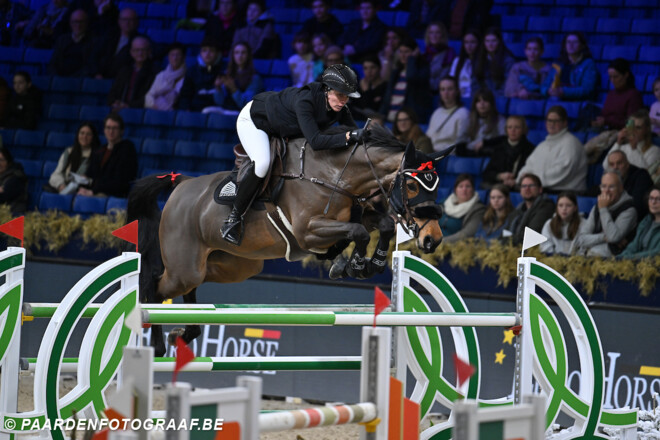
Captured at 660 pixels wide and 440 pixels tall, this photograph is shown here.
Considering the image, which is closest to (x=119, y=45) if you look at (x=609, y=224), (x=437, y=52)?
(x=437, y=52)

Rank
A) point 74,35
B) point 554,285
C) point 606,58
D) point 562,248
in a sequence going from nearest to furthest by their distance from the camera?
point 554,285, point 562,248, point 606,58, point 74,35

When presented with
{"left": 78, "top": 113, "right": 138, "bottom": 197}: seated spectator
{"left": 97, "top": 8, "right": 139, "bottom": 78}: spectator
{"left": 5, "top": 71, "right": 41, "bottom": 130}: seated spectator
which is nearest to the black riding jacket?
{"left": 78, "top": 113, "right": 138, "bottom": 197}: seated spectator

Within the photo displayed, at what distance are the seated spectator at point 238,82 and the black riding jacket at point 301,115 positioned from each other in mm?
4037

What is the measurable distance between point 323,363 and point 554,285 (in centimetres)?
106

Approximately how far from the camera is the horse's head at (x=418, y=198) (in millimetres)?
4156

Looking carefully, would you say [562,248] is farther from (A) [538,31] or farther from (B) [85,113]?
(B) [85,113]

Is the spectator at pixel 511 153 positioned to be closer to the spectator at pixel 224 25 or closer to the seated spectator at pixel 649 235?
the seated spectator at pixel 649 235

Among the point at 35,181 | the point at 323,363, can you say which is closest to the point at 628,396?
the point at 323,363

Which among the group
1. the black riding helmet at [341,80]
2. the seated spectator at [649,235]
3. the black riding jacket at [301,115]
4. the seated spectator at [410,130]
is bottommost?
the seated spectator at [649,235]


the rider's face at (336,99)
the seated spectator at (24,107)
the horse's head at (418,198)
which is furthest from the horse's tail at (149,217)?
the seated spectator at (24,107)

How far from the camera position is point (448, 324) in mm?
3713

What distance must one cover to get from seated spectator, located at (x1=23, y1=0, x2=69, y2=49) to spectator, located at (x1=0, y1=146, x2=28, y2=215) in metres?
2.05

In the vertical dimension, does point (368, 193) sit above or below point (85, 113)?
below

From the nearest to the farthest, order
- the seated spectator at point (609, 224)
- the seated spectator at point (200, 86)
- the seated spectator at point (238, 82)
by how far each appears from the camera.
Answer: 1. the seated spectator at point (609, 224)
2. the seated spectator at point (238, 82)
3. the seated spectator at point (200, 86)
